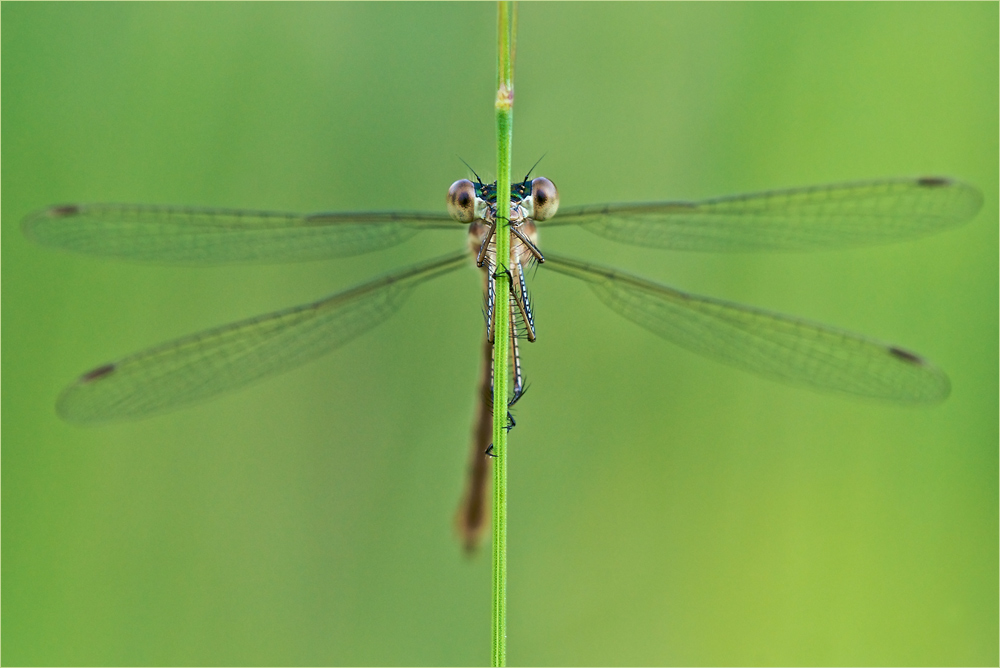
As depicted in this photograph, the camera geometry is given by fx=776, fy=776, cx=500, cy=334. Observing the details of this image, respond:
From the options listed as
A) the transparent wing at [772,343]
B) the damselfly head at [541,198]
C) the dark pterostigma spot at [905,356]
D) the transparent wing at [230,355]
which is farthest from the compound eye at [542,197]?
the dark pterostigma spot at [905,356]

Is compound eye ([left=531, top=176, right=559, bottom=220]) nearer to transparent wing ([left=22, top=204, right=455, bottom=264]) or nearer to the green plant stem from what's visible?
transparent wing ([left=22, top=204, right=455, bottom=264])

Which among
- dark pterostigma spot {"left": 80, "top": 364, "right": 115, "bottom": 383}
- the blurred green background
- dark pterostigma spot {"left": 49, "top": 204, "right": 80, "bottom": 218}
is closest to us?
dark pterostigma spot {"left": 80, "top": 364, "right": 115, "bottom": 383}

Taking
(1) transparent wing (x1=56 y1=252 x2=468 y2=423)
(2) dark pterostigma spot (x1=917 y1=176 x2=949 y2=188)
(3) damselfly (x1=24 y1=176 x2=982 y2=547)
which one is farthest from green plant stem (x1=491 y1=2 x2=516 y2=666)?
(2) dark pterostigma spot (x1=917 y1=176 x2=949 y2=188)

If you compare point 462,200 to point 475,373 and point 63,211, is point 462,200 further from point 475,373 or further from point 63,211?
point 475,373

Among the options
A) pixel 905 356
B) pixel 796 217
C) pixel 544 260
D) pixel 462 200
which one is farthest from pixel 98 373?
pixel 905 356

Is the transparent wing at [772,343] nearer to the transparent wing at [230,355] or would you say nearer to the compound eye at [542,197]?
the compound eye at [542,197]
